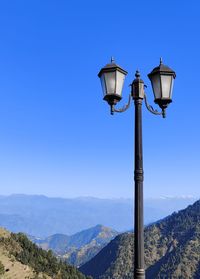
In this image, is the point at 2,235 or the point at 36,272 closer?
the point at 36,272

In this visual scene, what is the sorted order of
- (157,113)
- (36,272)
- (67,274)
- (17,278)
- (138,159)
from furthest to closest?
(67,274)
(36,272)
(17,278)
(157,113)
(138,159)

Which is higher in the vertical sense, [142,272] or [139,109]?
[139,109]

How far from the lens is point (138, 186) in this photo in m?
9.65

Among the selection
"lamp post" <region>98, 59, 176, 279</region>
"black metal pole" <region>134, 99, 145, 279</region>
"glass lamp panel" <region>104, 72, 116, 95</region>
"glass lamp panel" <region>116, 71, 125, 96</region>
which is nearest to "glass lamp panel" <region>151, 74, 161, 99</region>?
"lamp post" <region>98, 59, 176, 279</region>

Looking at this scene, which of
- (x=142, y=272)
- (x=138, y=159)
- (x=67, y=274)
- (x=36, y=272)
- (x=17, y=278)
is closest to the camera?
(x=142, y=272)

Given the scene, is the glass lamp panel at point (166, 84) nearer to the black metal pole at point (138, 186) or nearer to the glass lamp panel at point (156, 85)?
Result: the glass lamp panel at point (156, 85)

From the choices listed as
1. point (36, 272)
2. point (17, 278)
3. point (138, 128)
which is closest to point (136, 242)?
point (138, 128)

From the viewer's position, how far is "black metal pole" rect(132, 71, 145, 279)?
9.27 metres

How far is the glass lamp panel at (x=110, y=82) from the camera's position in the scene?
9.87 m

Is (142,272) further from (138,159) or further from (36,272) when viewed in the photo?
(36,272)

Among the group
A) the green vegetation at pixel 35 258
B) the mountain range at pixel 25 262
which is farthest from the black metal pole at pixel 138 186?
the green vegetation at pixel 35 258

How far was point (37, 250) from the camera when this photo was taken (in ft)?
603

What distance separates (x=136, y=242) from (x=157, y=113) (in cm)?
314

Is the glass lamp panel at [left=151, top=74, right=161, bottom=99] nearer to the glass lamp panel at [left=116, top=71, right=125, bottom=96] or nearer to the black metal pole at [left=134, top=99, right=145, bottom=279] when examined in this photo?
the black metal pole at [left=134, top=99, right=145, bottom=279]
